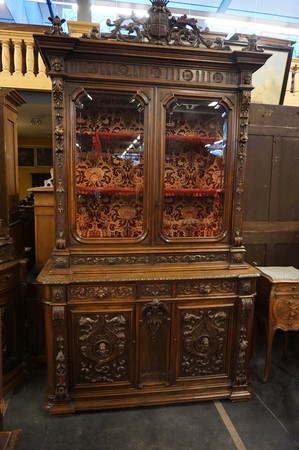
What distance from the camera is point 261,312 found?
8.27 feet

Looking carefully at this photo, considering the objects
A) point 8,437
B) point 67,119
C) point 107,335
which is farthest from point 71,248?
point 8,437

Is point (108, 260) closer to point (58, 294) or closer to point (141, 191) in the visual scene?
point (58, 294)

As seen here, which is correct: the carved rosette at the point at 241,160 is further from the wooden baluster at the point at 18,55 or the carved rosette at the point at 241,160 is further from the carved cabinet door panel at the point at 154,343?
the wooden baluster at the point at 18,55

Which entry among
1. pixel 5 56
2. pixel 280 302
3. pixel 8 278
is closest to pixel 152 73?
pixel 8 278

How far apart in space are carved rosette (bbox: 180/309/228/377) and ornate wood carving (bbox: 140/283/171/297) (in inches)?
8.4

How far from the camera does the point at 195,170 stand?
228cm

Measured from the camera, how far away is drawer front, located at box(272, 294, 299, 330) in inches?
92.7

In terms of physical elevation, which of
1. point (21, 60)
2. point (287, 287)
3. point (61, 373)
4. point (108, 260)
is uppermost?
point (21, 60)

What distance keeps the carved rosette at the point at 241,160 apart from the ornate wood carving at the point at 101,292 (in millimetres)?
774

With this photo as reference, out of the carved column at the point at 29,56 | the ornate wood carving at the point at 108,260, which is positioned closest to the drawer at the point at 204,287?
the ornate wood carving at the point at 108,260

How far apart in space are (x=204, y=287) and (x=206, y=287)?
Answer: 1cm

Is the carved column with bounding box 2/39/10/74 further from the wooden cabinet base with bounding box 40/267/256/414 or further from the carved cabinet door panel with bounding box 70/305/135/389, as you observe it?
the carved cabinet door panel with bounding box 70/305/135/389

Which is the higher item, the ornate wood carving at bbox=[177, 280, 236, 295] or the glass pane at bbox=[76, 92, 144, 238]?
the glass pane at bbox=[76, 92, 144, 238]

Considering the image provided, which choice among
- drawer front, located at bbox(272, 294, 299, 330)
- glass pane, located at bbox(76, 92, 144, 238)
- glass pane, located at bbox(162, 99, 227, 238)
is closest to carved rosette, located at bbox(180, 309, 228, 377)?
drawer front, located at bbox(272, 294, 299, 330)
